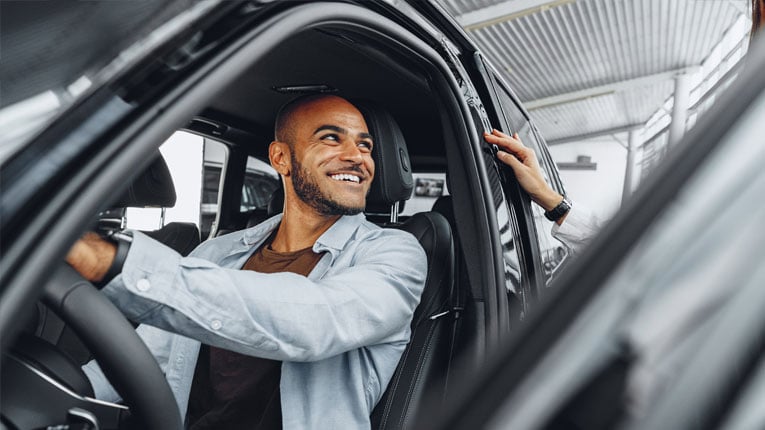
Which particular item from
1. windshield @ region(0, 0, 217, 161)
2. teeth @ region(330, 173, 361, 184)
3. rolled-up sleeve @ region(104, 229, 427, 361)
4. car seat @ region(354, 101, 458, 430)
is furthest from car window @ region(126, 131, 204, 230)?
windshield @ region(0, 0, 217, 161)

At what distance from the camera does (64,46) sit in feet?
2.47

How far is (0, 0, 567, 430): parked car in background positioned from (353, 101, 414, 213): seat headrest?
0.15 m

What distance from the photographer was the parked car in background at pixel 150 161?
2.03 ft

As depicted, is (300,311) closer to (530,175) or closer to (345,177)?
(345,177)

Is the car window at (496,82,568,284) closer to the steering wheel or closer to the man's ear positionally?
the man's ear

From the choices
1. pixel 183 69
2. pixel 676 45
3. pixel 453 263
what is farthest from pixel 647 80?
pixel 183 69

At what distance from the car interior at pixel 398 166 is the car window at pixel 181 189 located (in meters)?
0.07

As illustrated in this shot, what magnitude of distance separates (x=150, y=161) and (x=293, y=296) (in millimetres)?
493

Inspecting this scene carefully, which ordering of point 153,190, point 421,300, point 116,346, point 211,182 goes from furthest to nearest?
point 211,182
point 153,190
point 421,300
point 116,346

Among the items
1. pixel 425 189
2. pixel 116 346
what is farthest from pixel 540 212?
pixel 116 346

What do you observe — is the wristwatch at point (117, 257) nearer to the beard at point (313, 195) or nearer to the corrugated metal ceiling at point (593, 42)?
the beard at point (313, 195)

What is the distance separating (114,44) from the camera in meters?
0.75

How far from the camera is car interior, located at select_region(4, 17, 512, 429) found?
143 cm

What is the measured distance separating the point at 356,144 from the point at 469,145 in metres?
0.37
